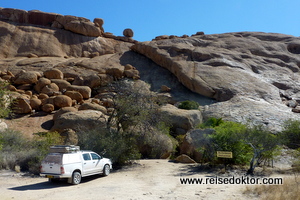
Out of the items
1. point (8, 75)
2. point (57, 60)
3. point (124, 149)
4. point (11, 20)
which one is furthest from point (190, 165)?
point (11, 20)

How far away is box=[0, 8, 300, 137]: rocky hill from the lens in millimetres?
30094

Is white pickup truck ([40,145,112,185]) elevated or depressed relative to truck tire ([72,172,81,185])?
elevated

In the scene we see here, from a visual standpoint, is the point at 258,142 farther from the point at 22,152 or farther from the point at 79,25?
the point at 79,25

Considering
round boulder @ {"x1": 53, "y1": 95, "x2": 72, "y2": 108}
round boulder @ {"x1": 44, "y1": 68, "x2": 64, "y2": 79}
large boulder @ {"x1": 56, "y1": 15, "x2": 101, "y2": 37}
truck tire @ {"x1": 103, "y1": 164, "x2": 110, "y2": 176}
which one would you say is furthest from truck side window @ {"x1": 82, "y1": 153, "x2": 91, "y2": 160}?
large boulder @ {"x1": 56, "y1": 15, "x2": 101, "y2": 37}

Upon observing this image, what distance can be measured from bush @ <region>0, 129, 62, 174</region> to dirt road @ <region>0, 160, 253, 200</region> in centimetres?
87

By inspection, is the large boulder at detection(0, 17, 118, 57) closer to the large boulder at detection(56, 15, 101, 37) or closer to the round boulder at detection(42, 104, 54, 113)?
the large boulder at detection(56, 15, 101, 37)

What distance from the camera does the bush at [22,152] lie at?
15.1 metres

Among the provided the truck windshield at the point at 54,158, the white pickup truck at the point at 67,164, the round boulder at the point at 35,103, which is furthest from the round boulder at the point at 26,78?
the truck windshield at the point at 54,158

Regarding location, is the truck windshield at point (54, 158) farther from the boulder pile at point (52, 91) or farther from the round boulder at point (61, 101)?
the round boulder at point (61, 101)

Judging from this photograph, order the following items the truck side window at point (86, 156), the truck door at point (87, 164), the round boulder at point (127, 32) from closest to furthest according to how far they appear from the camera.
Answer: the truck door at point (87, 164)
the truck side window at point (86, 156)
the round boulder at point (127, 32)

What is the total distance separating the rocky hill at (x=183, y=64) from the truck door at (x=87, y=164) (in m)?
12.9

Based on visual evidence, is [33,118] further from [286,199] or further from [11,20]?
[11,20]

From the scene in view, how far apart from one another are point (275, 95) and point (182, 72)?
33.4ft

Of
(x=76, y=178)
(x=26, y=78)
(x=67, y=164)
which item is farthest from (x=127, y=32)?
(x=67, y=164)
